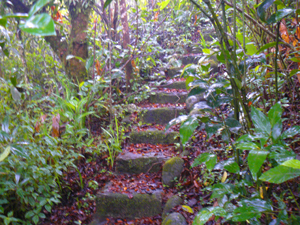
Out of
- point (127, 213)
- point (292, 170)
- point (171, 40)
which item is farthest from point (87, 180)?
point (171, 40)

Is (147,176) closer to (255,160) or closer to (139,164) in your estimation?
(139,164)

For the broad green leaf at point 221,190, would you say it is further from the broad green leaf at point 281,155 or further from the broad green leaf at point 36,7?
the broad green leaf at point 36,7

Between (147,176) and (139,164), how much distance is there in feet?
0.54

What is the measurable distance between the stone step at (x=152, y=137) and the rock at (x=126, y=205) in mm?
846

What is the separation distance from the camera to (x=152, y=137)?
281cm

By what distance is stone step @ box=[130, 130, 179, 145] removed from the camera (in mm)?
2742

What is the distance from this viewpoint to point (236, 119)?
0.89 m

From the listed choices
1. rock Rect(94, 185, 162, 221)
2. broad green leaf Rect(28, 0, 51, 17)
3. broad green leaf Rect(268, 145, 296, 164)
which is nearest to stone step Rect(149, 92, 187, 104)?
rock Rect(94, 185, 162, 221)

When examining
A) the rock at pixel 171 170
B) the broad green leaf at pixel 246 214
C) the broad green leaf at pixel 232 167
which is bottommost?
the rock at pixel 171 170

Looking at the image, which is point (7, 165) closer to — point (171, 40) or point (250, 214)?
point (250, 214)

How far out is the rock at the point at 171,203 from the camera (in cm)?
179

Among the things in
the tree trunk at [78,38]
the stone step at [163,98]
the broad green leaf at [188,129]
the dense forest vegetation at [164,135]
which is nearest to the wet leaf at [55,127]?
the dense forest vegetation at [164,135]

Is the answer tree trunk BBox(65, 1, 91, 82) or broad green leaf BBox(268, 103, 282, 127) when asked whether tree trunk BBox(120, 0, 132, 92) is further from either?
broad green leaf BBox(268, 103, 282, 127)

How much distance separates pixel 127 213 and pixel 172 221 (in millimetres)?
560
